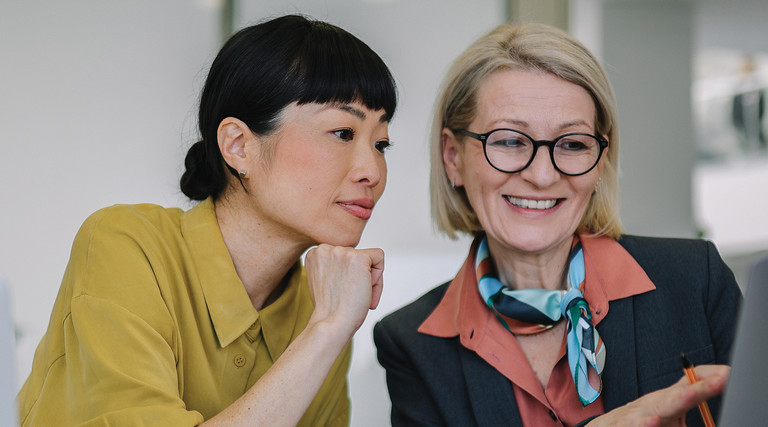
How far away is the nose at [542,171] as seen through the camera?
5.30ft

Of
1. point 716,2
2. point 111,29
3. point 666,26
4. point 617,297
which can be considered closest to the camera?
point 617,297

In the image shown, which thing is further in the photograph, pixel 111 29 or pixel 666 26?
pixel 666 26

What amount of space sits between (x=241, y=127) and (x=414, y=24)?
1.60 m

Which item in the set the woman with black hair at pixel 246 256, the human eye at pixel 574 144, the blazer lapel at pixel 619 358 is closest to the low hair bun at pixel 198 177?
the woman with black hair at pixel 246 256

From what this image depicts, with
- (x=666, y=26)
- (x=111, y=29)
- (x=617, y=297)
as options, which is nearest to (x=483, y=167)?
(x=617, y=297)

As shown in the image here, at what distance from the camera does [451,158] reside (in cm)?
188

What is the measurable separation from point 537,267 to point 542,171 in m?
0.26

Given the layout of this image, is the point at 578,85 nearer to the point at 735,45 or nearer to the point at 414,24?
the point at 414,24

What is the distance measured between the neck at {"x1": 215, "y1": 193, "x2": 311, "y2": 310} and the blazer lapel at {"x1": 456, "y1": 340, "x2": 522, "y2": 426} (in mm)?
473

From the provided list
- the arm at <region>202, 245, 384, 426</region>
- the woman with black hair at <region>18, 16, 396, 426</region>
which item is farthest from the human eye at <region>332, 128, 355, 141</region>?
the arm at <region>202, 245, 384, 426</region>

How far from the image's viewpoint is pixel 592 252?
5.79 feet

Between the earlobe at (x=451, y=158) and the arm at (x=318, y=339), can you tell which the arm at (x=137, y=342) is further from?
the earlobe at (x=451, y=158)

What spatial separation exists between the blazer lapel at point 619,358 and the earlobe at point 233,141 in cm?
86

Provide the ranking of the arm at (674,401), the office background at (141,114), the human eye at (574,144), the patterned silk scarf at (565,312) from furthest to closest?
the office background at (141,114) < the human eye at (574,144) < the patterned silk scarf at (565,312) < the arm at (674,401)
